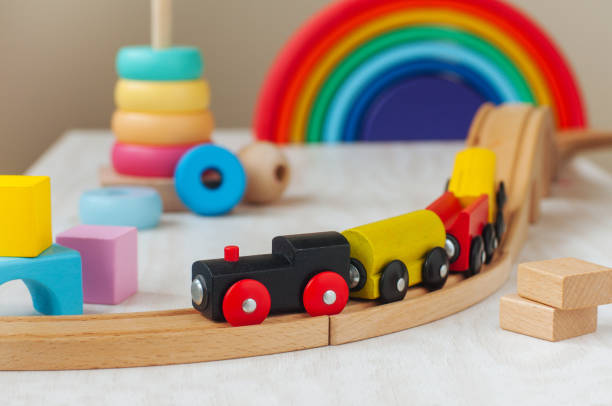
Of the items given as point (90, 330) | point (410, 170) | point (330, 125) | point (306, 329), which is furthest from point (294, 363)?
point (330, 125)

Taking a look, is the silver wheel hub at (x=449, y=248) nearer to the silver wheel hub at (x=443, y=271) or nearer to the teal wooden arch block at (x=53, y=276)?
the silver wheel hub at (x=443, y=271)

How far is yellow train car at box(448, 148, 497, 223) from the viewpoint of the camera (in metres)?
0.81

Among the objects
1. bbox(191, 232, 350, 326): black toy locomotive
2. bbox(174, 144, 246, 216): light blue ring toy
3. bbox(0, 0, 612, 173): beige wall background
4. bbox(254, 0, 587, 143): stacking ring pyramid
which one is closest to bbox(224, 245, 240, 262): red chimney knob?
bbox(191, 232, 350, 326): black toy locomotive

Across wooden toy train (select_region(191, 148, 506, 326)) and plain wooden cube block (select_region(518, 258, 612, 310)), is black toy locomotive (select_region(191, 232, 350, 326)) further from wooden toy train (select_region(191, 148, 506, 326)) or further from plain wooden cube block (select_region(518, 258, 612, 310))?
plain wooden cube block (select_region(518, 258, 612, 310))

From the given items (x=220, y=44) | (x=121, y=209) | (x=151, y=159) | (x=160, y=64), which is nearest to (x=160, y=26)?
(x=160, y=64)

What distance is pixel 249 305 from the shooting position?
Result: 554mm

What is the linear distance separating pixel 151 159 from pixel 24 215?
0.52 m

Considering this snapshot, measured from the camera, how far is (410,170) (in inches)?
54.5

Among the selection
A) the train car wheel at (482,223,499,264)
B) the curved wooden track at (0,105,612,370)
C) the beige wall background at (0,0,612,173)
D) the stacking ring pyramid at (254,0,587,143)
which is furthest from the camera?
the beige wall background at (0,0,612,173)

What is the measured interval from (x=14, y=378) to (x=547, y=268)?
376 millimetres

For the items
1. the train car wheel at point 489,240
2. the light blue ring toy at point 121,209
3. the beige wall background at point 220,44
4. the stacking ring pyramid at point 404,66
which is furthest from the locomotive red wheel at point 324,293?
the beige wall background at point 220,44

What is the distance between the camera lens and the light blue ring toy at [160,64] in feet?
3.53

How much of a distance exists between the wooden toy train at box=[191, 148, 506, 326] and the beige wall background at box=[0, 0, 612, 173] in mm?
1340

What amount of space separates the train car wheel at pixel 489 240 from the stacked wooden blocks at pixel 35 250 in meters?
0.36
